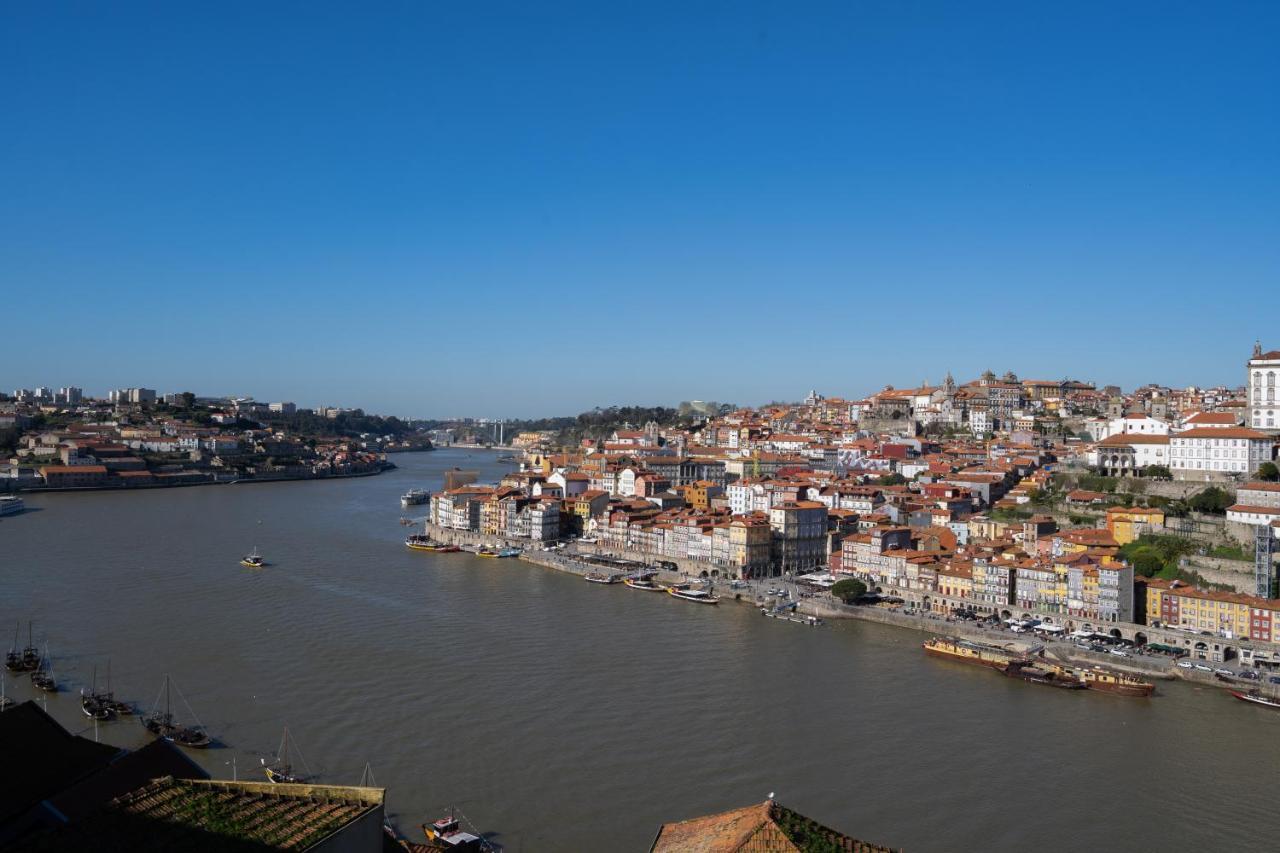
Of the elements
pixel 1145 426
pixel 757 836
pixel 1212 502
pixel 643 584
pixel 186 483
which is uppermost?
pixel 1145 426

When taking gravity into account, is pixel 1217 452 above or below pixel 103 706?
above

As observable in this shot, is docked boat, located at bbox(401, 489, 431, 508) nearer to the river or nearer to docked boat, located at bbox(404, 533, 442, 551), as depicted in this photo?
docked boat, located at bbox(404, 533, 442, 551)

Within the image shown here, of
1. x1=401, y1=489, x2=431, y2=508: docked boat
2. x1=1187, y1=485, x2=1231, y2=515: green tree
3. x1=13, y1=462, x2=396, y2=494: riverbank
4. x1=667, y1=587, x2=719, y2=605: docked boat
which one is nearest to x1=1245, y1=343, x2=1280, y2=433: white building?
x1=1187, y1=485, x2=1231, y2=515: green tree

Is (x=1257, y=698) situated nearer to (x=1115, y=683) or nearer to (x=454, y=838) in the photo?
(x=1115, y=683)

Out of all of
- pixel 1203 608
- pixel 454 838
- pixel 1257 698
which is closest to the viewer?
pixel 454 838

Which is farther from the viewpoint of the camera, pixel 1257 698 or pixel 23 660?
pixel 1257 698

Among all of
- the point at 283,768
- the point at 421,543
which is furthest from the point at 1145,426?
the point at 283,768

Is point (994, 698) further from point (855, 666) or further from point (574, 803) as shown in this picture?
point (574, 803)

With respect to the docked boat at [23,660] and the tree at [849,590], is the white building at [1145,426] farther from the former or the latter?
the docked boat at [23,660]
